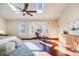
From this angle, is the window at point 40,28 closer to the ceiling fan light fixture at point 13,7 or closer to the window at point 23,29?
the window at point 23,29

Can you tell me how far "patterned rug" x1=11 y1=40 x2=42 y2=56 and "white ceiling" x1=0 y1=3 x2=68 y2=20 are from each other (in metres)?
0.35

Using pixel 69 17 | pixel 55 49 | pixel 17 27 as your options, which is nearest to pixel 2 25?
pixel 17 27

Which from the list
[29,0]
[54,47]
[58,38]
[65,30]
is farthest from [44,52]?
[29,0]

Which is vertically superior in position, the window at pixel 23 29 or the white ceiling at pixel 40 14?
the white ceiling at pixel 40 14

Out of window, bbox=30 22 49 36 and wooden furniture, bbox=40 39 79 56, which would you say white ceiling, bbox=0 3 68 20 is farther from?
wooden furniture, bbox=40 39 79 56

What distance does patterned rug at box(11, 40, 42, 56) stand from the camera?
1936mm

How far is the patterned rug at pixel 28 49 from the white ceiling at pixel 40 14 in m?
0.35

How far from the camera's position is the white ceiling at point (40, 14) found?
1.96 metres

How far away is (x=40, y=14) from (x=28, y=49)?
0.53 metres

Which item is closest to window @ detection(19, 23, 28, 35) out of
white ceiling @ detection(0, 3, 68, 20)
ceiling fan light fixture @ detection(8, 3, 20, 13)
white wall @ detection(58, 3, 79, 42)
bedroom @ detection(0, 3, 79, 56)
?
bedroom @ detection(0, 3, 79, 56)

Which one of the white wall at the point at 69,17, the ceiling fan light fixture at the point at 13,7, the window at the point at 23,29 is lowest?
the window at the point at 23,29

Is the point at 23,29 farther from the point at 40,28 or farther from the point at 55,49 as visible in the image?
the point at 55,49

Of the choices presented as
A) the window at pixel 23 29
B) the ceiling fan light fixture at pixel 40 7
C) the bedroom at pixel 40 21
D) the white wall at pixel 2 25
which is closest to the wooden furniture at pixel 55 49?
the bedroom at pixel 40 21

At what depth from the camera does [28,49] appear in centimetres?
195
